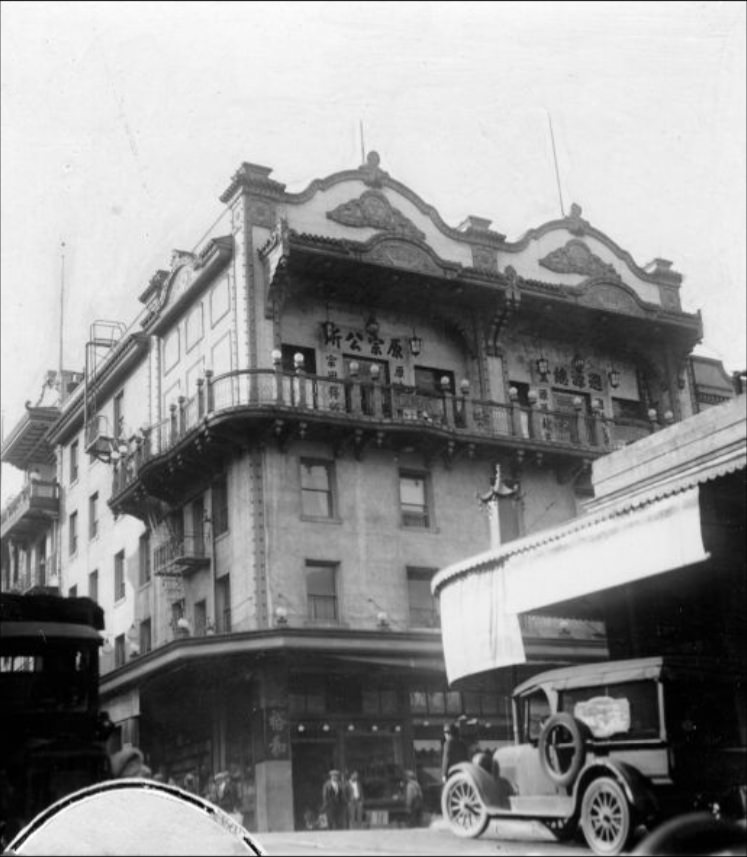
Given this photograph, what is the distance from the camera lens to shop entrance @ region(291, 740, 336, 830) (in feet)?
47.9

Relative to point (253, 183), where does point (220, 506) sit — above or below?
below

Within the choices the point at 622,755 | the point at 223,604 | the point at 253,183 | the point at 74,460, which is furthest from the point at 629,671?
the point at 253,183

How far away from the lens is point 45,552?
15.0 m

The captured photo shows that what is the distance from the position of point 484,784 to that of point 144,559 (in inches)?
225

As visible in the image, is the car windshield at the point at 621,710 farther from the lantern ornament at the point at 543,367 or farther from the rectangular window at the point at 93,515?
the lantern ornament at the point at 543,367

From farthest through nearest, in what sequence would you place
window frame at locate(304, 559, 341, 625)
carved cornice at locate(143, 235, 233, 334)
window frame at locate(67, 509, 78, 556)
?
window frame at locate(304, 559, 341, 625), window frame at locate(67, 509, 78, 556), carved cornice at locate(143, 235, 233, 334)

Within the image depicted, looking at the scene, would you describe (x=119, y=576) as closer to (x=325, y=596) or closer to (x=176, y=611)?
(x=176, y=611)

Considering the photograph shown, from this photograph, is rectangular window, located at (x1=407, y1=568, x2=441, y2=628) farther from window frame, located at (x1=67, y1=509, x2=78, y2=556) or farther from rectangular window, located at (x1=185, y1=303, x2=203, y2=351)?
rectangular window, located at (x1=185, y1=303, x2=203, y2=351)

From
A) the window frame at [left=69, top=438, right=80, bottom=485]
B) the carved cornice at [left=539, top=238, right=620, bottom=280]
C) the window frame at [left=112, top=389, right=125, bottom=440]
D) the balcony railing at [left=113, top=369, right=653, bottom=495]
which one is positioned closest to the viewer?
the window frame at [left=112, top=389, right=125, bottom=440]

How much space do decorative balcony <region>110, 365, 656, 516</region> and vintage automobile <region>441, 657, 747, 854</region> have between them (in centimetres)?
641

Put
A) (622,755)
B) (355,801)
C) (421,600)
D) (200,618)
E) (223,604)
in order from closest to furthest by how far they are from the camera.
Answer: (622,755)
(200,618)
(355,801)
(223,604)
(421,600)

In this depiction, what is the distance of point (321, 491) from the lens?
1708cm

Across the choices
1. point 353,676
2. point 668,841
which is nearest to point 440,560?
point 353,676

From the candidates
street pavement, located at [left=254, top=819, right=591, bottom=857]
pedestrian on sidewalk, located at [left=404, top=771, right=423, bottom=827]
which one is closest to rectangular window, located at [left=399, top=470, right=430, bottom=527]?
pedestrian on sidewalk, located at [left=404, top=771, right=423, bottom=827]
